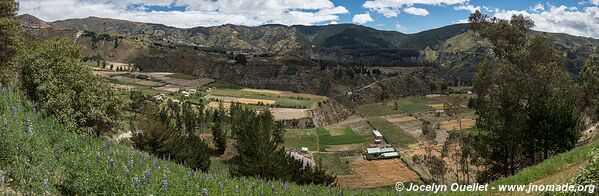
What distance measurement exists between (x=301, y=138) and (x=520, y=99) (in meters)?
85.1

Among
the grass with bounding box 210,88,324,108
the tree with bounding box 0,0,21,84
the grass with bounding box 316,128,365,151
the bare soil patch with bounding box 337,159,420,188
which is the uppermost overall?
the tree with bounding box 0,0,21,84

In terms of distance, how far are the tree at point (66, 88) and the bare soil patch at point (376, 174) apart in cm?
4876

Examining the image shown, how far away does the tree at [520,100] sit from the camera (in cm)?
3609

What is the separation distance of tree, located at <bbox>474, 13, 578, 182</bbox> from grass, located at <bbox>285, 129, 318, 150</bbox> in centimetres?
6991

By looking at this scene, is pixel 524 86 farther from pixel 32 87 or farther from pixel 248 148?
pixel 32 87

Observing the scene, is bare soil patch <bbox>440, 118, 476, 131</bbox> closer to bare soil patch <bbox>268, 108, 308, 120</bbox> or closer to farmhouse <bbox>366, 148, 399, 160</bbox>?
farmhouse <bbox>366, 148, 399, 160</bbox>

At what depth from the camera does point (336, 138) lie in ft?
407

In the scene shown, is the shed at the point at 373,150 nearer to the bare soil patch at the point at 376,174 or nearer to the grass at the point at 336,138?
the bare soil patch at the point at 376,174

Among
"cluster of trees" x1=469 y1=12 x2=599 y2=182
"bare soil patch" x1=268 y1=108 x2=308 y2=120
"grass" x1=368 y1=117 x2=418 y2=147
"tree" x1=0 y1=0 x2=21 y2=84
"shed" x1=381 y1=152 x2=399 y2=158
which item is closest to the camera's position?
"tree" x1=0 y1=0 x2=21 y2=84

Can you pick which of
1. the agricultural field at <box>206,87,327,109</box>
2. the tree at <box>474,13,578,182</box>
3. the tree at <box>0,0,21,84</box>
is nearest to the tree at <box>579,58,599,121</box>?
the tree at <box>474,13,578,182</box>

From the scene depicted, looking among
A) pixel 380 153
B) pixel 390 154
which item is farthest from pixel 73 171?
pixel 380 153

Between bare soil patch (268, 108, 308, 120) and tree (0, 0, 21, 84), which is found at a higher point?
tree (0, 0, 21, 84)

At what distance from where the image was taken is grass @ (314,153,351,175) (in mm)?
84275

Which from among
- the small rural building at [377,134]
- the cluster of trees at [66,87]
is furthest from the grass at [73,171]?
the small rural building at [377,134]
